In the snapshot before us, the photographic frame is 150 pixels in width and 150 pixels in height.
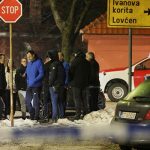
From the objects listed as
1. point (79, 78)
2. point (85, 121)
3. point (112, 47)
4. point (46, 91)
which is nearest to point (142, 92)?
point (85, 121)

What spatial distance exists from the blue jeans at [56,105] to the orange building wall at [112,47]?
12.4m

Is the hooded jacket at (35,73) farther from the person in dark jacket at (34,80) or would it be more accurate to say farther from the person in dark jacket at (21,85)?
the person in dark jacket at (21,85)

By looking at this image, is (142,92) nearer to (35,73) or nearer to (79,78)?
(35,73)

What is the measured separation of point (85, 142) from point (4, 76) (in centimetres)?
421

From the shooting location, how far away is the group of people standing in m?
14.5

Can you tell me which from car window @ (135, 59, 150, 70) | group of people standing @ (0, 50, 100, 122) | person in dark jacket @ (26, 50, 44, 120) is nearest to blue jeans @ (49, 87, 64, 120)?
group of people standing @ (0, 50, 100, 122)

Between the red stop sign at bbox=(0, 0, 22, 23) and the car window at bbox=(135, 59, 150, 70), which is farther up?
the red stop sign at bbox=(0, 0, 22, 23)

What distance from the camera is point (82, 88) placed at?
1516 centimetres

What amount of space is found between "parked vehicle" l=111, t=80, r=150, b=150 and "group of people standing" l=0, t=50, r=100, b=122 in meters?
4.25

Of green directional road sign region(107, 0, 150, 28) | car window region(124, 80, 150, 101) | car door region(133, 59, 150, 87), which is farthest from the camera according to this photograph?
car door region(133, 59, 150, 87)

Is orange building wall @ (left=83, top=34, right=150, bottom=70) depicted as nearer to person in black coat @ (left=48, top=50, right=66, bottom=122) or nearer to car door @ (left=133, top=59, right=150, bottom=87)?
car door @ (left=133, top=59, right=150, bottom=87)

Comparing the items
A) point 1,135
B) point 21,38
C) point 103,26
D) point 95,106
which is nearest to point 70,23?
point 103,26

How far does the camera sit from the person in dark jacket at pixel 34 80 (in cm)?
1438

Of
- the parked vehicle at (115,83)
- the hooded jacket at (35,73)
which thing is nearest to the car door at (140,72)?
the parked vehicle at (115,83)
